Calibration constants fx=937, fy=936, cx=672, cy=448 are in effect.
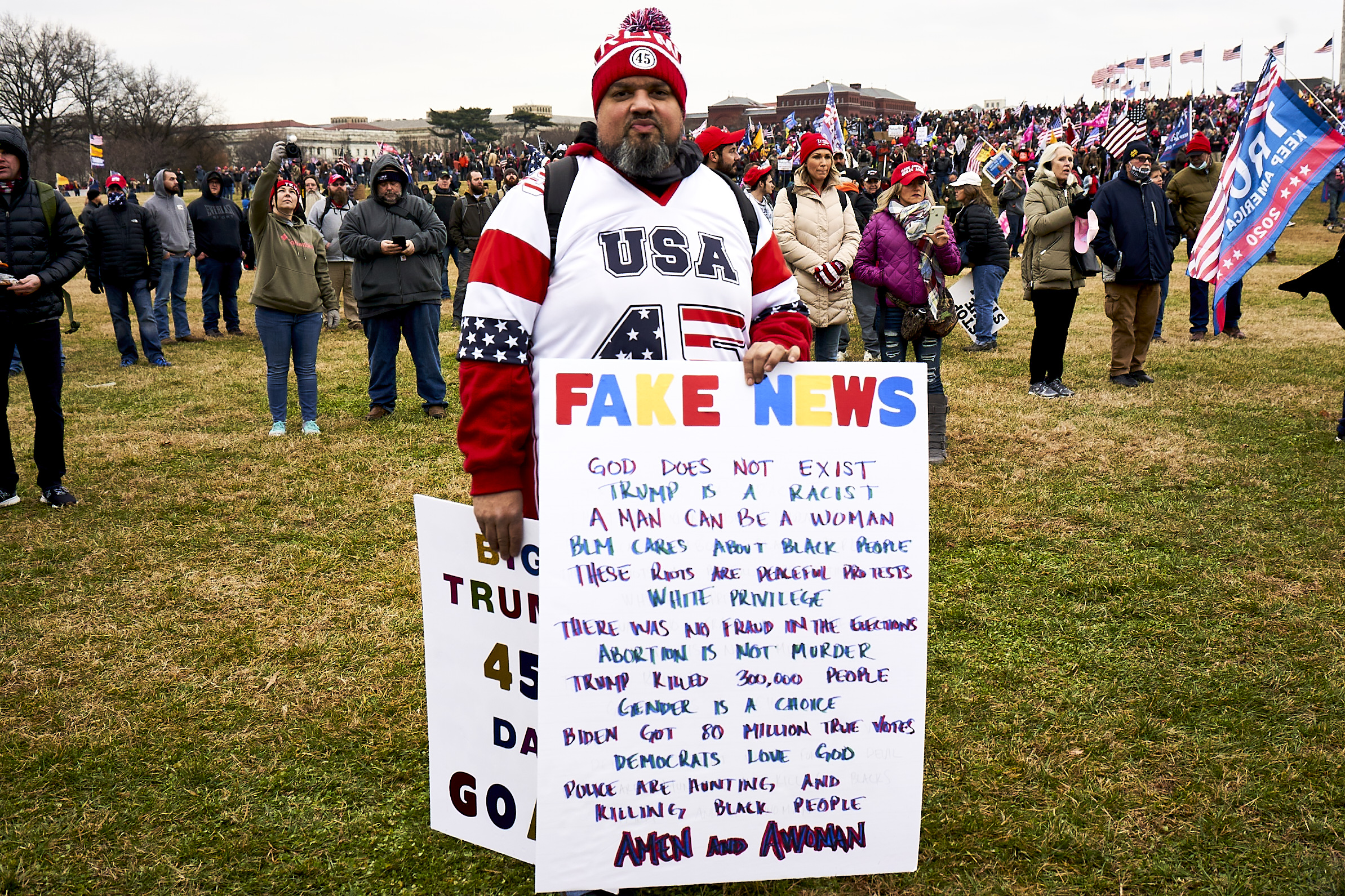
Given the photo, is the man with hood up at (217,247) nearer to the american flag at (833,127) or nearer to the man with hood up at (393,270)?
the man with hood up at (393,270)

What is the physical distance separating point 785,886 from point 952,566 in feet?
8.31

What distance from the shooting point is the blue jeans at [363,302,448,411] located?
7961 mm

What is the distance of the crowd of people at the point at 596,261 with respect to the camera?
2.38 metres

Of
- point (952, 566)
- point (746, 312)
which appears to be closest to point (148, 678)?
A: point (746, 312)

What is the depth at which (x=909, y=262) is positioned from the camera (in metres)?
6.36

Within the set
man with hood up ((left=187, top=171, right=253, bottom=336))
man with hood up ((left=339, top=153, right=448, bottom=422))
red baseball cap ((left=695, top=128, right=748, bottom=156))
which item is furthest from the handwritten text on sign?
man with hood up ((left=187, top=171, right=253, bottom=336))

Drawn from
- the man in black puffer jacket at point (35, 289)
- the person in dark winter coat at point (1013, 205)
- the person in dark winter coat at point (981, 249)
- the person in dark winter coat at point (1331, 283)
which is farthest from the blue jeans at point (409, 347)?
the person in dark winter coat at point (1013, 205)

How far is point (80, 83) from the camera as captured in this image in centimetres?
5938

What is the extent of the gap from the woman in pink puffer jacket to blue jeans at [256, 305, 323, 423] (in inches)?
168

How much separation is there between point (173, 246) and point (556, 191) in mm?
11652

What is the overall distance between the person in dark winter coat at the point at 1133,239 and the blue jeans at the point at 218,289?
1077 cm

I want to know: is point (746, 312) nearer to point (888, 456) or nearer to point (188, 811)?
point (888, 456)

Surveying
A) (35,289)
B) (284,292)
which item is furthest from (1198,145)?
(35,289)

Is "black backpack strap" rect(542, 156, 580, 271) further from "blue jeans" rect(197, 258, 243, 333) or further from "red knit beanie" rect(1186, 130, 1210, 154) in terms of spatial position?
"blue jeans" rect(197, 258, 243, 333)
